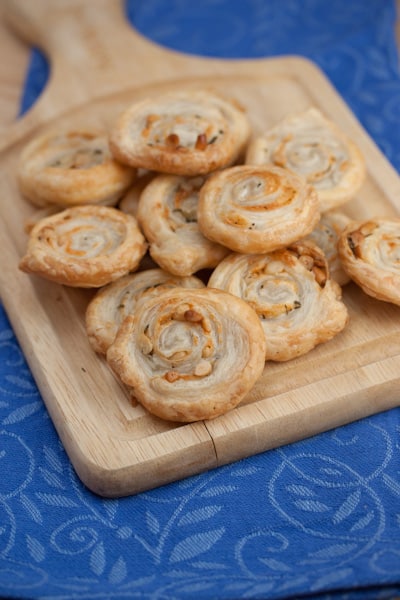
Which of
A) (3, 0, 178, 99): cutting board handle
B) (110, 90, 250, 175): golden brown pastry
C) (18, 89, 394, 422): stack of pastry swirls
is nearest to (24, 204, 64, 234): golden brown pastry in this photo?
(18, 89, 394, 422): stack of pastry swirls

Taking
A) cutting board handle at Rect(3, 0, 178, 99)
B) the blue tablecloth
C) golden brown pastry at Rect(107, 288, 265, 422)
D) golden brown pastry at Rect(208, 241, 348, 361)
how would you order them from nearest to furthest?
1. the blue tablecloth
2. golden brown pastry at Rect(107, 288, 265, 422)
3. golden brown pastry at Rect(208, 241, 348, 361)
4. cutting board handle at Rect(3, 0, 178, 99)

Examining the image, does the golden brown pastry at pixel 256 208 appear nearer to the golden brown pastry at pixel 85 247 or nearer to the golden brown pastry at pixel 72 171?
the golden brown pastry at pixel 85 247

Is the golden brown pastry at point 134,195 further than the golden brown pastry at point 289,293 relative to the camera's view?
Yes

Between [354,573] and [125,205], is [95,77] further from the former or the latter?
[354,573]

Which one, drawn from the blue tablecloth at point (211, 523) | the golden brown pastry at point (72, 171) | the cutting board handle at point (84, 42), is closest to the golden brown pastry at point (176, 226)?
the golden brown pastry at point (72, 171)

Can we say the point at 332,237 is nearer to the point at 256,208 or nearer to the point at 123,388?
the point at 256,208

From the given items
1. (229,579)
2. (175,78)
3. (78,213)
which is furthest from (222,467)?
(175,78)

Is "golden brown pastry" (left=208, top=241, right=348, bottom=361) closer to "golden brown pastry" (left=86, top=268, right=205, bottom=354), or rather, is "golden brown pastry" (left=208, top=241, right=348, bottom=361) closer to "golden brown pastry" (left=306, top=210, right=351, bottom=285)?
"golden brown pastry" (left=306, top=210, right=351, bottom=285)
